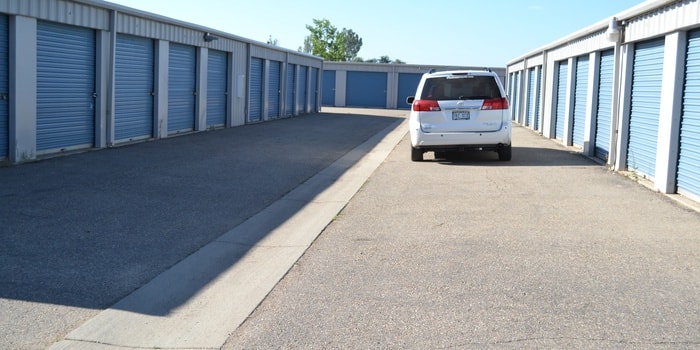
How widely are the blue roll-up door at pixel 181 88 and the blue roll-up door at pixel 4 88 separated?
7.18 metres

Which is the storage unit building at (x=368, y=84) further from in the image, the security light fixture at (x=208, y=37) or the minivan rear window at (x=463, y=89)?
the minivan rear window at (x=463, y=89)

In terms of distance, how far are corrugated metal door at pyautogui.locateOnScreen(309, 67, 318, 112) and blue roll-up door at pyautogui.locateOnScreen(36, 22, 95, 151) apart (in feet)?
76.9

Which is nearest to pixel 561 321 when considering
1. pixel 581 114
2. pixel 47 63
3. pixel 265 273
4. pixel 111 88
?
pixel 265 273

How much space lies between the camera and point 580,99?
19016 millimetres

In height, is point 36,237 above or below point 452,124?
below

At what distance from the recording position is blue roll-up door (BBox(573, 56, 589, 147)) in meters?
18.5

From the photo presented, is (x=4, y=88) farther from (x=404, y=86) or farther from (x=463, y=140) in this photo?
(x=404, y=86)

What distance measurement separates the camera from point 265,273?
21.8ft

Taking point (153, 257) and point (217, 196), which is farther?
point (217, 196)

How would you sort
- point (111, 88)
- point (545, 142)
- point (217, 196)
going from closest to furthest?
point (217, 196) < point (111, 88) < point (545, 142)

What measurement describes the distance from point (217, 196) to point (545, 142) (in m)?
13.1

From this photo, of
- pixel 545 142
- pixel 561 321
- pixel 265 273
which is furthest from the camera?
pixel 545 142

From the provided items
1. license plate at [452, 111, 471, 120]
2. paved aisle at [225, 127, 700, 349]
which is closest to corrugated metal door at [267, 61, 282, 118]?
license plate at [452, 111, 471, 120]

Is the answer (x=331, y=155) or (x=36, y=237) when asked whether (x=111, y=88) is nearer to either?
(x=331, y=155)
